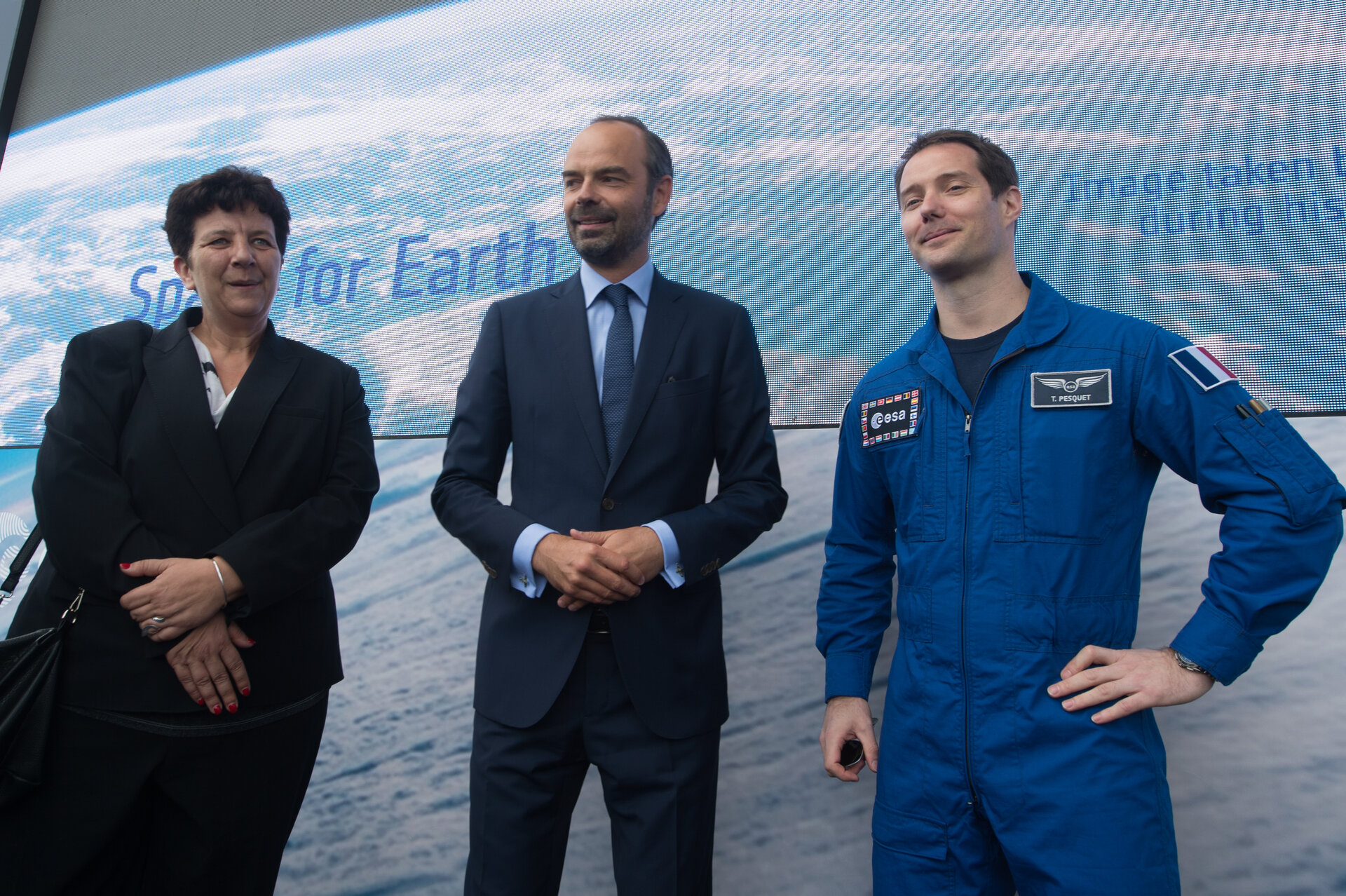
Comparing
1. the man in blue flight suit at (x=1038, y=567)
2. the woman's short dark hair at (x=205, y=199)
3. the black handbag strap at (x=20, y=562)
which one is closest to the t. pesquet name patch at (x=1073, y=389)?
the man in blue flight suit at (x=1038, y=567)

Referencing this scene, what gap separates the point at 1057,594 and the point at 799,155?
163 centimetres

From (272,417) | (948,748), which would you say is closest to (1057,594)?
(948,748)

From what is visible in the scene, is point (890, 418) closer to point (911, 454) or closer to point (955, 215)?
point (911, 454)

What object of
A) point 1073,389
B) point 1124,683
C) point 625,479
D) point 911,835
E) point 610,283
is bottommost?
point 911,835

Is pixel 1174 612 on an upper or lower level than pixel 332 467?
lower

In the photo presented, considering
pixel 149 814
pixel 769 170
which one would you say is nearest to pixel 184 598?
pixel 149 814

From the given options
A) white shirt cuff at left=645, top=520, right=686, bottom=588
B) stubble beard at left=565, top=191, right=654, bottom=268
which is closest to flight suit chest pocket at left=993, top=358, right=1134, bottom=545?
white shirt cuff at left=645, top=520, right=686, bottom=588

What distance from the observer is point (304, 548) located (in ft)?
4.74

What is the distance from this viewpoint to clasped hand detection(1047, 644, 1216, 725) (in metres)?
1.14

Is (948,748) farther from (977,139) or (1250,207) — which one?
(1250,207)

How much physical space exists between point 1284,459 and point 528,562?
109 cm

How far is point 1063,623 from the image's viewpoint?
3.90ft

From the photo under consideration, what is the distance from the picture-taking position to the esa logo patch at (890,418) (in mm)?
1385

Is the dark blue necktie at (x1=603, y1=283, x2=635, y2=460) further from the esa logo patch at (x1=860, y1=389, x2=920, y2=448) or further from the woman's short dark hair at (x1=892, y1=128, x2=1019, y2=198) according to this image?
the woman's short dark hair at (x1=892, y1=128, x2=1019, y2=198)
